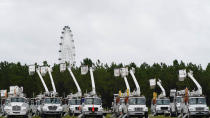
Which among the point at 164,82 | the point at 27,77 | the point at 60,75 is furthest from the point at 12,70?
the point at 164,82

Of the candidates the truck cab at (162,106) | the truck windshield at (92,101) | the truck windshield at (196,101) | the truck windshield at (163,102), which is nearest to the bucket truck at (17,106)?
the truck windshield at (92,101)

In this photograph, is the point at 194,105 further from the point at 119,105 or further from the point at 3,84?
the point at 3,84

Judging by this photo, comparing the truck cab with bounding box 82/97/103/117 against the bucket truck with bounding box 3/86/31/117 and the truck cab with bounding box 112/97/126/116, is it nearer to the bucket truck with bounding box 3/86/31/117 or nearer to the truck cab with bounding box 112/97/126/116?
the truck cab with bounding box 112/97/126/116

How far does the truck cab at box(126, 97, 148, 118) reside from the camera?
4172 centimetres

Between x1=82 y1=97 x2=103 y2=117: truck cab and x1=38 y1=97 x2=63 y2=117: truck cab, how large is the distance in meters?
3.49

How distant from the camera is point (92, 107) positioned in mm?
42844

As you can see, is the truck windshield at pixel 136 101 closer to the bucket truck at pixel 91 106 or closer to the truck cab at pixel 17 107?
the bucket truck at pixel 91 106

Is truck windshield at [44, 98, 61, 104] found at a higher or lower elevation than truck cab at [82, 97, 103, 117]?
higher

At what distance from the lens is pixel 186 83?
9056 centimetres

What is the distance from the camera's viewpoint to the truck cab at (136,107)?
137ft

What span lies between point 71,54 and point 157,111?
1457 inches

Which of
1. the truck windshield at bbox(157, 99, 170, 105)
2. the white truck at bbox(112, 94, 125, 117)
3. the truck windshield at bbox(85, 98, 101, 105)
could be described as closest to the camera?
the truck windshield at bbox(85, 98, 101, 105)

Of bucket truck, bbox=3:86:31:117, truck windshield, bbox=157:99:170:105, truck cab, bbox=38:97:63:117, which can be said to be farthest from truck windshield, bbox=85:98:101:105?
truck windshield, bbox=157:99:170:105

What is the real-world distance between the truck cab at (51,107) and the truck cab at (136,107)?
25.2 ft
